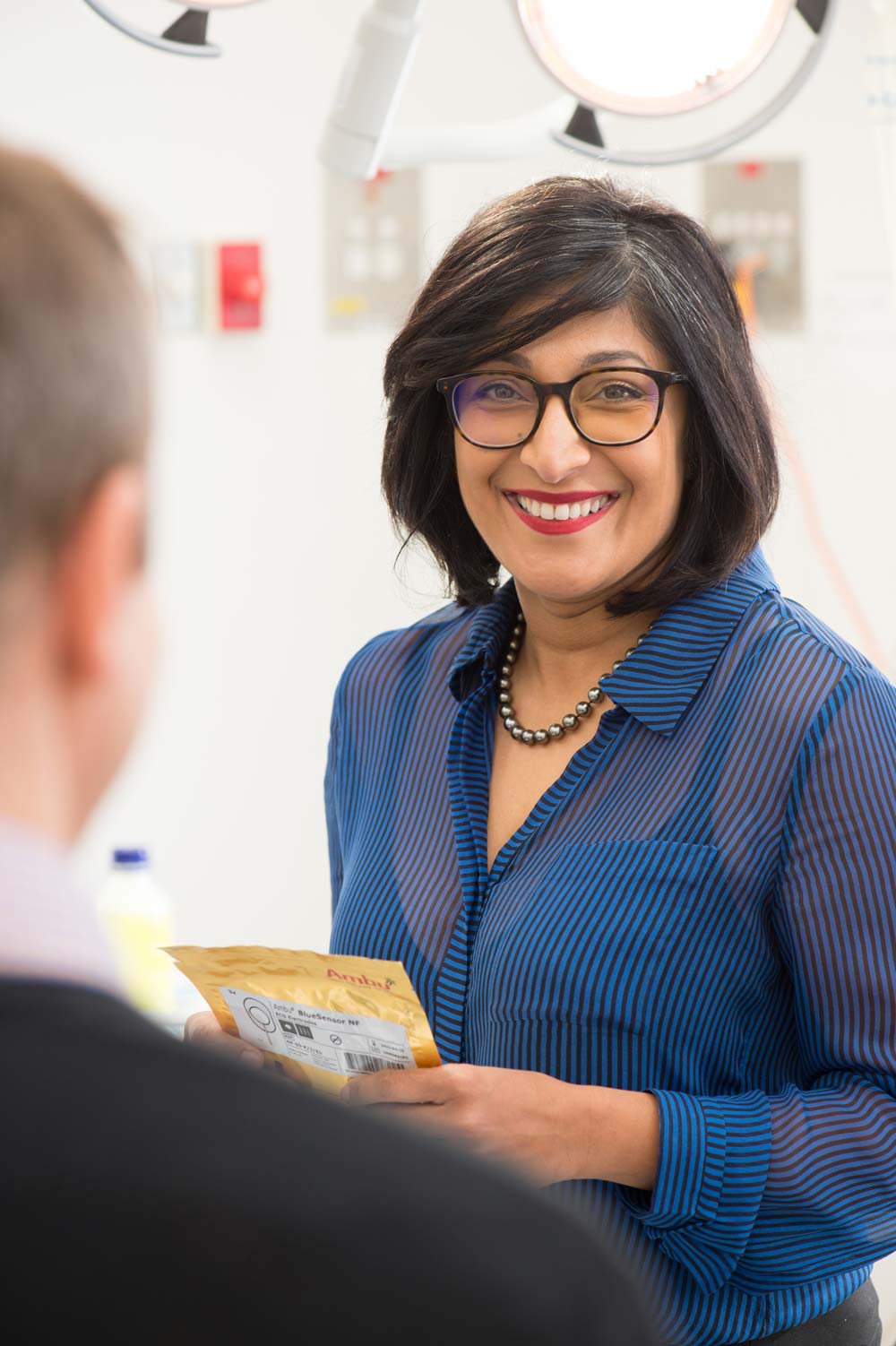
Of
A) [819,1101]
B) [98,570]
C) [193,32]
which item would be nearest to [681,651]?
[819,1101]

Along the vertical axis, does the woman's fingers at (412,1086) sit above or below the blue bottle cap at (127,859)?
above

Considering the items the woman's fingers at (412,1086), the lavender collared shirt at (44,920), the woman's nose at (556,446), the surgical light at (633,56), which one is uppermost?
the surgical light at (633,56)

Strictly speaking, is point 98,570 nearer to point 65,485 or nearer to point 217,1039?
point 65,485

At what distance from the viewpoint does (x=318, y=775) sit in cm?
280

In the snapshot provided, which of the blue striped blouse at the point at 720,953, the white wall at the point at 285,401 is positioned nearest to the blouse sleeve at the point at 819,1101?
the blue striped blouse at the point at 720,953

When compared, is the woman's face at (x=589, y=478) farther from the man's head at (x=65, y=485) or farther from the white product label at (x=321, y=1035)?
the man's head at (x=65, y=485)

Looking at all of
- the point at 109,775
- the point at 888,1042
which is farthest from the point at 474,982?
the point at 109,775

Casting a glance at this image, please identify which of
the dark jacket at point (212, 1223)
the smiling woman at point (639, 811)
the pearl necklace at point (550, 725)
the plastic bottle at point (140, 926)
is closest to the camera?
the dark jacket at point (212, 1223)

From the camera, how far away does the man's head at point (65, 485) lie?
0.48 metres

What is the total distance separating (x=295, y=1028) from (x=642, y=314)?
72cm

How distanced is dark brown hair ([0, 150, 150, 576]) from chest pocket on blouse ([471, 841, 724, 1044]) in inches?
33.0

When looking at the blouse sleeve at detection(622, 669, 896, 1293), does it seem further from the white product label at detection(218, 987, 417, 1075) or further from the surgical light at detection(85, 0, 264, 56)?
the surgical light at detection(85, 0, 264, 56)

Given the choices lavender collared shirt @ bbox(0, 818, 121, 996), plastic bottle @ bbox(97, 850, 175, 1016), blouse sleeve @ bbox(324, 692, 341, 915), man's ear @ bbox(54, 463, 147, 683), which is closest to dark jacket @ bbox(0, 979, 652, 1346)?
lavender collared shirt @ bbox(0, 818, 121, 996)

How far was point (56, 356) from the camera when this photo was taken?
48 cm
